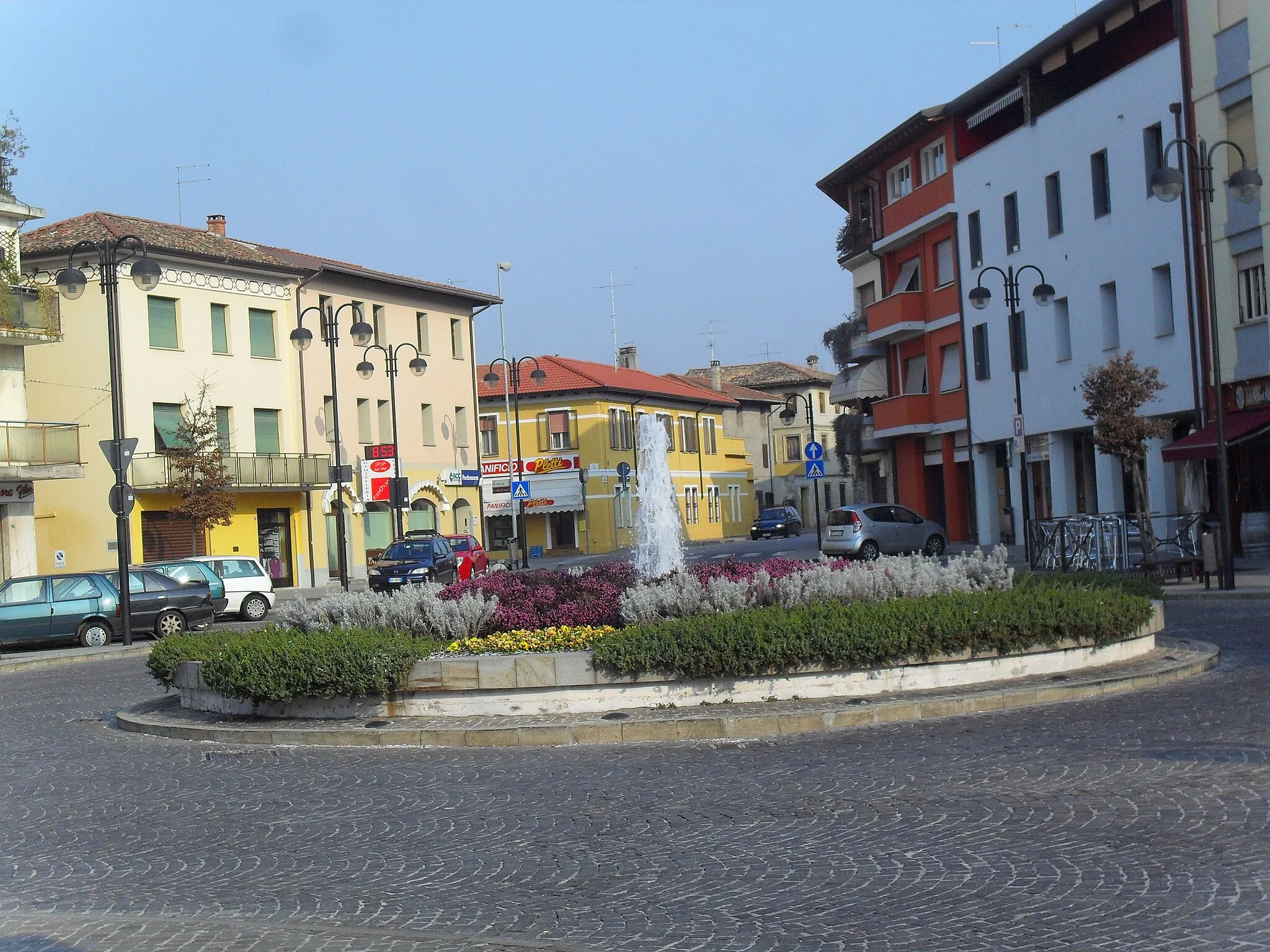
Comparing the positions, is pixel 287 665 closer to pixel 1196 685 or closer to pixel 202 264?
pixel 1196 685

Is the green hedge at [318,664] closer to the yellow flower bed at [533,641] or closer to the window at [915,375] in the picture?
the yellow flower bed at [533,641]

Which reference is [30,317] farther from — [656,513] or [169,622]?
[656,513]

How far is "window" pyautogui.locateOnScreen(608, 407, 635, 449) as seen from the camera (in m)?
78.0

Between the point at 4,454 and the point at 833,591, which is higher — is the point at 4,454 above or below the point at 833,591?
above

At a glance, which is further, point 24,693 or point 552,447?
point 552,447

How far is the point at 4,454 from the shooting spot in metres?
39.5

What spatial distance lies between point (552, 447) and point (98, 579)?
50.1 m

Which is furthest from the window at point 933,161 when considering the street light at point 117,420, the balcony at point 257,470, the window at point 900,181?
the street light at point 117,420

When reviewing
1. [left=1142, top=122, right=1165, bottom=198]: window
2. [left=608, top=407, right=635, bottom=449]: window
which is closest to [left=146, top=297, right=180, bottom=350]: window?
[left=1142, top=122, right=1165, bottom=198]: window

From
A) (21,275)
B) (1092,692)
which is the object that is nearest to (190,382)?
(21,275)

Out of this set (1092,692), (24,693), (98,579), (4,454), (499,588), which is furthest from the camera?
(4,454)

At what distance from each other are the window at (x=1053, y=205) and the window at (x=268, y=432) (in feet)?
89.0

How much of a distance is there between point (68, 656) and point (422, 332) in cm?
3726

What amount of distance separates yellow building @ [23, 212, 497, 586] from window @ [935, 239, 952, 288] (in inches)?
781
